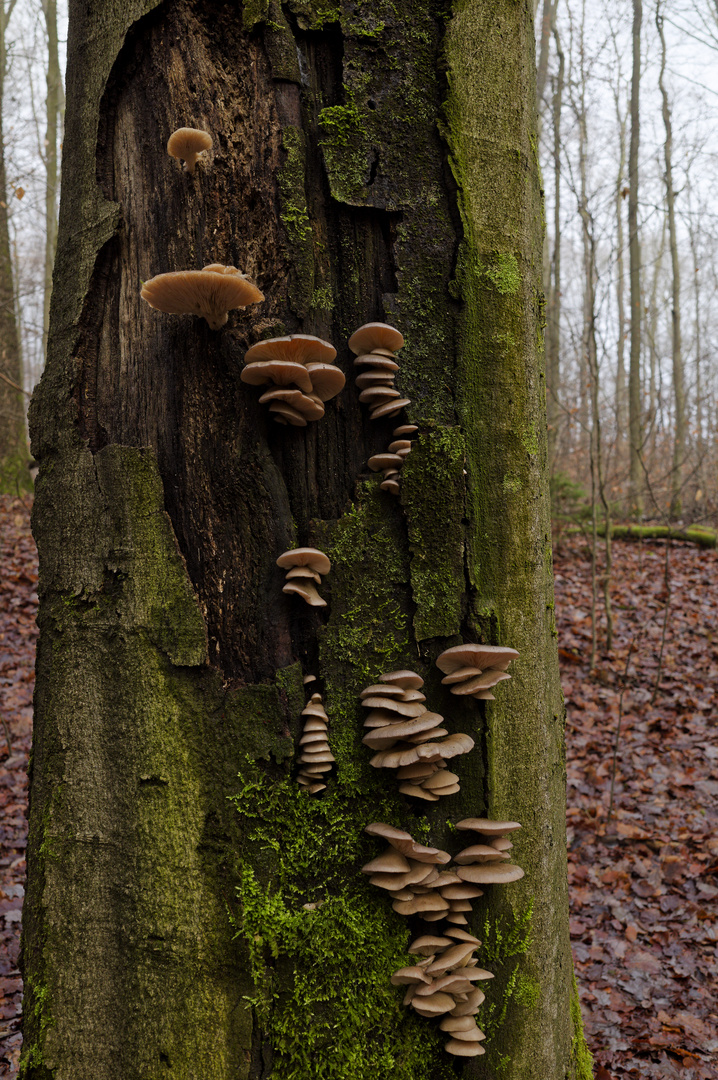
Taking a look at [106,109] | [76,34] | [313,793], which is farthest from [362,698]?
[76,34]

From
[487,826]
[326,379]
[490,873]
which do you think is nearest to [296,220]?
[326,379]

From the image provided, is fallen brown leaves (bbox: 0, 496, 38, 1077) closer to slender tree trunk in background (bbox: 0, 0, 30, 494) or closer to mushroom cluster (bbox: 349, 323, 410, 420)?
slender tree trunk in background (bbox: 0, 0, 30, 494)

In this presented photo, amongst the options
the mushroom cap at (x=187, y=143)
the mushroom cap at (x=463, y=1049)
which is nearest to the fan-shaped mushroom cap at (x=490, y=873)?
the mushroom cap at (x=463, y=1049)

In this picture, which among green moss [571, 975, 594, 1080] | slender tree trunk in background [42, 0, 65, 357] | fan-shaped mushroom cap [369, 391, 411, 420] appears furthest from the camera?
slender tree trunk in background [42, 0, 65, 357]

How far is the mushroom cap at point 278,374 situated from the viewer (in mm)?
1629

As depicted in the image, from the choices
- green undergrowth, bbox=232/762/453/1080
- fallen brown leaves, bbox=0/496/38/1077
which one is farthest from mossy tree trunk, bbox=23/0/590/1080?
fallen brown leaves, bbox=0/496/38/1077

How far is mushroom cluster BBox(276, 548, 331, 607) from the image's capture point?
5.43ft

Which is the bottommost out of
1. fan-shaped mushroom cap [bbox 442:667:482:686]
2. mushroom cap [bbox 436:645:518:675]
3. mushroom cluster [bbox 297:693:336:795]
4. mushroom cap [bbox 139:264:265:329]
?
mushroom cluster [bbox 297:693:336:795]

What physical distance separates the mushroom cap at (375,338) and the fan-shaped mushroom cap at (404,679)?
876mm

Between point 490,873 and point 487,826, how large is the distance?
4.7 inches

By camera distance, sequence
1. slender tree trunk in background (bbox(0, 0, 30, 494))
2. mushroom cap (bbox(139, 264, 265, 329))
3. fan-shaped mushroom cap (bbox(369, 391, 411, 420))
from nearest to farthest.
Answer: mushroom cap (bbox(139, 264, 265, 329)) < fan-shaped mushroom cap (bbox(369, 391, 411, 420)) < slender tree trunk in background (bbox(0, 0, 30, 494))

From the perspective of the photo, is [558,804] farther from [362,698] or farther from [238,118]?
[238,118]

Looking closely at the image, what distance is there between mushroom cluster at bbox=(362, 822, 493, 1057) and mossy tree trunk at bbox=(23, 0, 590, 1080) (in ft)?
0.18

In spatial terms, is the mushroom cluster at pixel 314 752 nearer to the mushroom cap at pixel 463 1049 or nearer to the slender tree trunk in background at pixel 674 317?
the mushroom cap at pixel 463 1049
